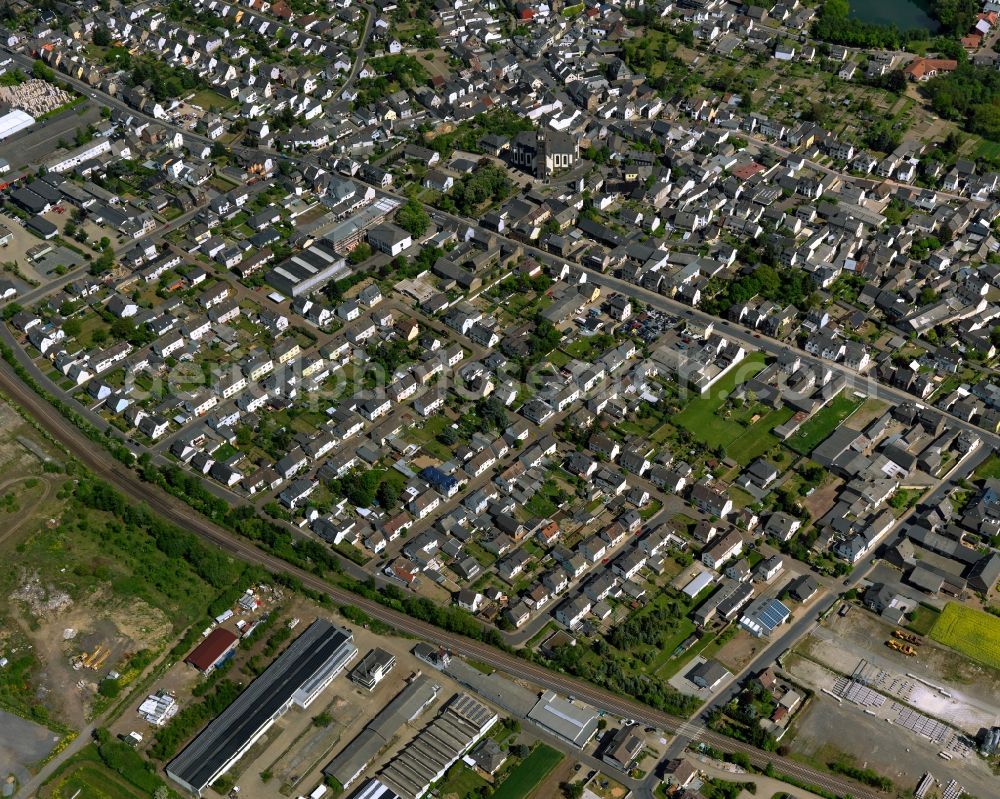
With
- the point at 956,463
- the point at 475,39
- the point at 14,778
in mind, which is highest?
the point at 475,39

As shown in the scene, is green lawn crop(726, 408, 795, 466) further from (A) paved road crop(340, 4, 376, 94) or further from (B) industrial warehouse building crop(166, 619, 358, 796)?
(A) paved road crop(340, 4, 376, 94)

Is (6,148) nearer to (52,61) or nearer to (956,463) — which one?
(52,61)

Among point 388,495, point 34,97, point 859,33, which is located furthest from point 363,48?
point 388,495

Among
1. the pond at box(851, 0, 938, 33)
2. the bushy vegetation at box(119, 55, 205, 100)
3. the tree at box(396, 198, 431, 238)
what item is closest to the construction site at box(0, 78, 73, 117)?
the bushy vegetation at box(119, 55, 205, 100)

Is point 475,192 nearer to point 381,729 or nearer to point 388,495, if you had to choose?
point 388,495

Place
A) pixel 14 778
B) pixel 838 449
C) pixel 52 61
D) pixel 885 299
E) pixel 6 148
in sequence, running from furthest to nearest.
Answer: pixel 52 61 → pixel 6 148 → pixel 885 299 → pixel 838 449 → pixel 14 778

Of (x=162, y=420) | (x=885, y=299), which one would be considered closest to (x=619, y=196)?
(x=885, y=299)

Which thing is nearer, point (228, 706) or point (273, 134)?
point (228, 706)
